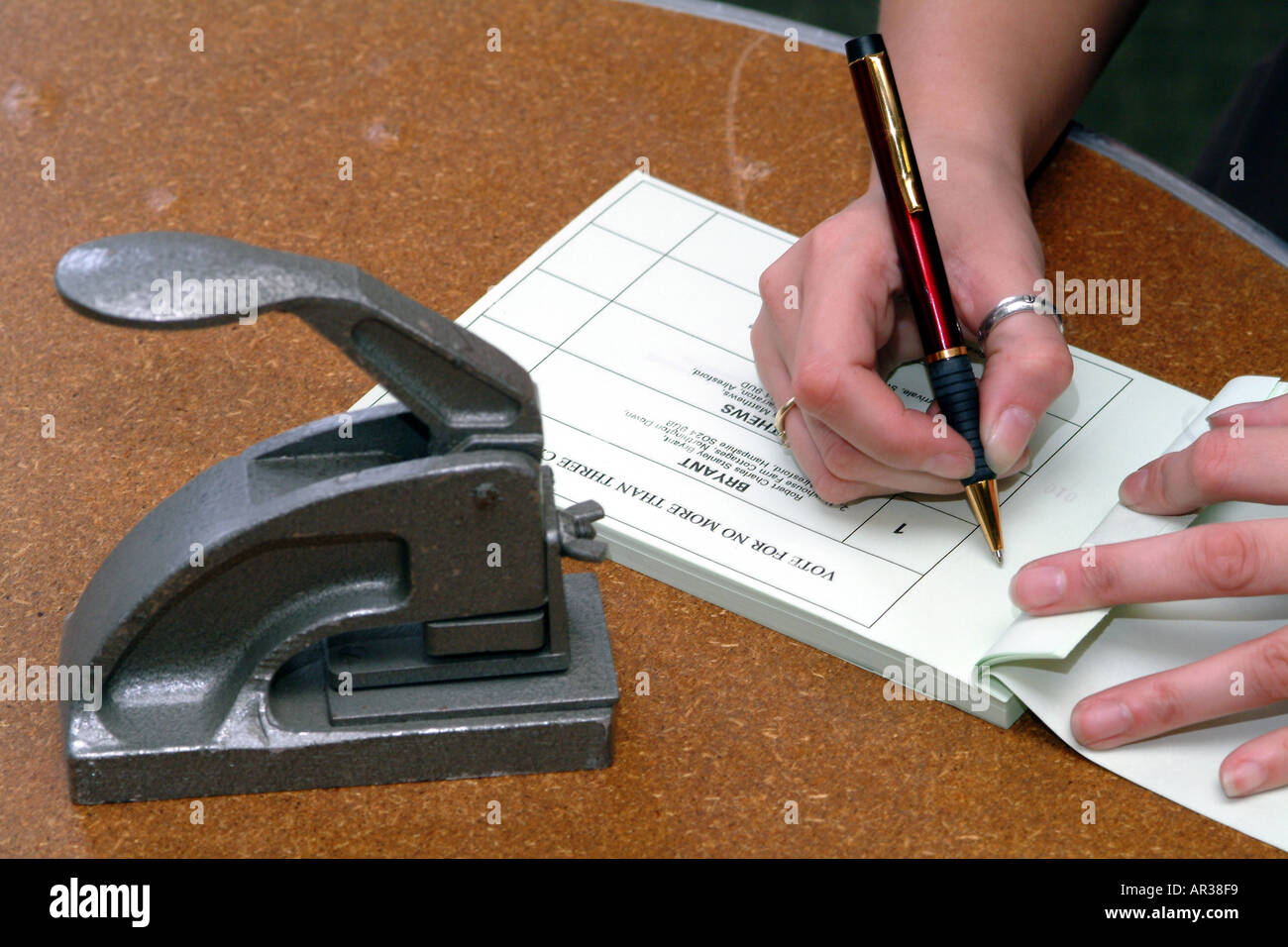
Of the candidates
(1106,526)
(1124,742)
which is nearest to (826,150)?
(1106,526)

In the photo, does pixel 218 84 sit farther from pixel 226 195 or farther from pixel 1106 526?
pixel 1106 526

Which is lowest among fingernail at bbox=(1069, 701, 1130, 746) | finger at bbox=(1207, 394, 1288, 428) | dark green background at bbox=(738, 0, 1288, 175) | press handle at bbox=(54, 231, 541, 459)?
dark green background at bbox=(738, 0, 1288, 175)

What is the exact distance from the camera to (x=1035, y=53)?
1082mm

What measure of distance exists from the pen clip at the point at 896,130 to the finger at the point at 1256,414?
0.22m

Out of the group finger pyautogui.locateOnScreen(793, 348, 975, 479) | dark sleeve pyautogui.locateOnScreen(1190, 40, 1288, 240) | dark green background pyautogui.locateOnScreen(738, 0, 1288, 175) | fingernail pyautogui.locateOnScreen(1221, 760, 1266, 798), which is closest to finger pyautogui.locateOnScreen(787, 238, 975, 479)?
finger pyautogui.locateOnScreen(793, 348, 975, 479)

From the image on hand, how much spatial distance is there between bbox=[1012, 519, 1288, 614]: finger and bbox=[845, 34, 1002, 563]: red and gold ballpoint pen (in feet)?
0.26

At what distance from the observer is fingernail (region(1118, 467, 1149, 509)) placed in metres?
0.84

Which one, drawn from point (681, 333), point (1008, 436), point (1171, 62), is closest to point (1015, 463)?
point (1008, 436)

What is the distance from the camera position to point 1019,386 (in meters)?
0.85

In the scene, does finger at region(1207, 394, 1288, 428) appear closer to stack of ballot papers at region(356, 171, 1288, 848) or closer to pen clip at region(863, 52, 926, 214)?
stack of ballot papers at region(356, 171, 1288, 848)

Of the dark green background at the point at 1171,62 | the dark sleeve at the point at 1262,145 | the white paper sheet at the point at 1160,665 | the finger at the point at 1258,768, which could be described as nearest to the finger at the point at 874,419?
the white paper sheet at the point at 1160,665

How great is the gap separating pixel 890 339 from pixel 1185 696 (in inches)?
12.5

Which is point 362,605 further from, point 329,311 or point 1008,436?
point 1008,436

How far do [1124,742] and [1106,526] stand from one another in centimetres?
14
